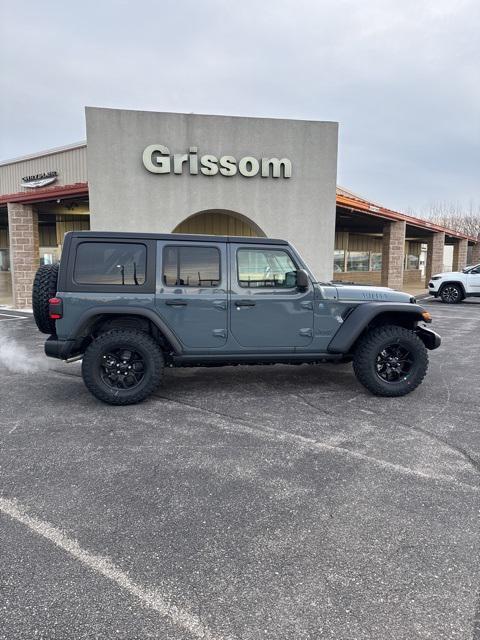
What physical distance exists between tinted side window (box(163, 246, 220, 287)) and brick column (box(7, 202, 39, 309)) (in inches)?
411

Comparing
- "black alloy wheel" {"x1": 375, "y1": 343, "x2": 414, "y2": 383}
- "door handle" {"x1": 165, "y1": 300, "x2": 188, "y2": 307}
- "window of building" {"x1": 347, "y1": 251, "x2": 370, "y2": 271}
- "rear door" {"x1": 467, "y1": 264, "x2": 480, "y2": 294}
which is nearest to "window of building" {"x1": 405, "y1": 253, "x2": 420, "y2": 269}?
"window of building" {"x1": 347, "y1": 251, "x2": 370, "y2": 271}

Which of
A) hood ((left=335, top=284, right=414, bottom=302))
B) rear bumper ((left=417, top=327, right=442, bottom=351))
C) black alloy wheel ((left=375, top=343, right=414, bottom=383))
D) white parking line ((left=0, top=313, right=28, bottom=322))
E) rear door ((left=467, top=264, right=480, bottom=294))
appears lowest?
white parking line ((left=0, top=313, right=28, bottom=322))

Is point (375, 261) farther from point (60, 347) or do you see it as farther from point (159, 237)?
point (60, 347)

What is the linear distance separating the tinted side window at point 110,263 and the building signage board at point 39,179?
18.1m

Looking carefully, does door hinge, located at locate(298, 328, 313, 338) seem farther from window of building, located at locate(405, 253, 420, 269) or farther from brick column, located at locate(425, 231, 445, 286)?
window of building, located at locate(405, 253, 420, 269)

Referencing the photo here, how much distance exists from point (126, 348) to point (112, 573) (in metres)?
2.97

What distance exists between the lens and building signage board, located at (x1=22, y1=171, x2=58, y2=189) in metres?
21.0

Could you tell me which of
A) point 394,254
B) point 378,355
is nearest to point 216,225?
point 394,254

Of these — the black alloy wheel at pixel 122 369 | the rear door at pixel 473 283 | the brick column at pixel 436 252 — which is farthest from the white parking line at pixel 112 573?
the brick column at pixel 436 252

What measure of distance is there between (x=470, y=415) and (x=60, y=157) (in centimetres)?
2090

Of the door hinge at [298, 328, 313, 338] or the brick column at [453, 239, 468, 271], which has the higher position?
the brick column at [453, 239, 468, 271]

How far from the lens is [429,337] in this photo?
19.4 ft

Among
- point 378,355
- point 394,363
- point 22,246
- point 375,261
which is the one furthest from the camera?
point 375,261

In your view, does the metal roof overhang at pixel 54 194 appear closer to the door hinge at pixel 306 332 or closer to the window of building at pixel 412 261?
the door hinge at pixel 306 332
